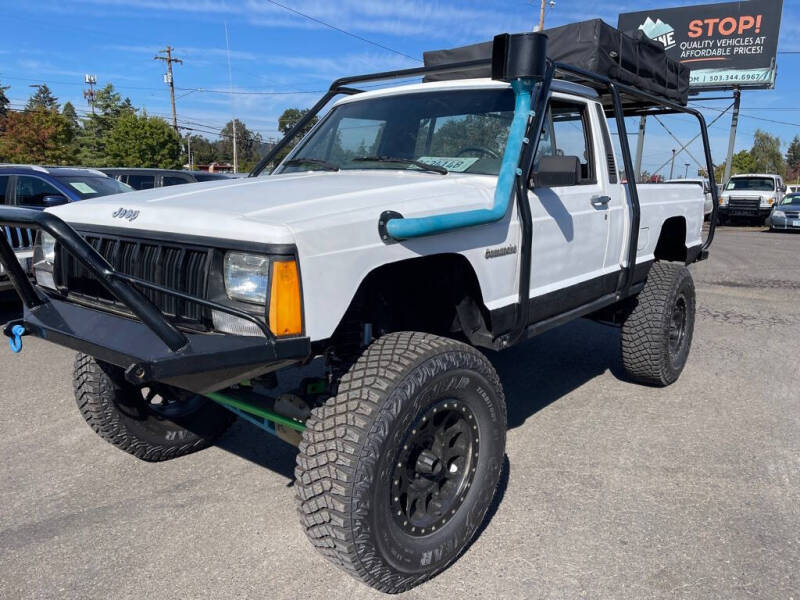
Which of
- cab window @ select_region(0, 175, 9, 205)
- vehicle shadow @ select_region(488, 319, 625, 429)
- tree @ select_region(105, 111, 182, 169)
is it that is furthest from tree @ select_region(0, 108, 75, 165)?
vehicle shadow @ select_region(488, 319, 625, 429)

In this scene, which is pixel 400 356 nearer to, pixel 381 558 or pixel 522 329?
pixel 381 558

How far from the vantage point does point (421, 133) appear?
3.64 meters

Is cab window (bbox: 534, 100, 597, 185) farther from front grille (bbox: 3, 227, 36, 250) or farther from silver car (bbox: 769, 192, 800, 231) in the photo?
silver car (bbox: 769, 192, 800, 231)

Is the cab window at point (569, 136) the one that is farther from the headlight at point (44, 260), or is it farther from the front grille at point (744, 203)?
the front grille at point (744, 203)

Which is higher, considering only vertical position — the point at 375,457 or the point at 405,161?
the point at 405,161

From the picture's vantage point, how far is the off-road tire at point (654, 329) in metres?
4.67

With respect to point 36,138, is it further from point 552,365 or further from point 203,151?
point 203,151

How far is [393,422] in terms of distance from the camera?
91.4 inches

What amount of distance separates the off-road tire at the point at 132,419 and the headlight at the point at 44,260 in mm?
511

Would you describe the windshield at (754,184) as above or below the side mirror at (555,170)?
below

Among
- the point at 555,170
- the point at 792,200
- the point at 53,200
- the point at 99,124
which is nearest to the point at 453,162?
the point at 555,170

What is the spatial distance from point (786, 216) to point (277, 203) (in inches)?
874

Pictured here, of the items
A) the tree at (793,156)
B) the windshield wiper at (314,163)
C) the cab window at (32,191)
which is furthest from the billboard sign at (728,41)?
the tree at (793,156)

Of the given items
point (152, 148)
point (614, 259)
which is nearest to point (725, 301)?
point (614, 259)
